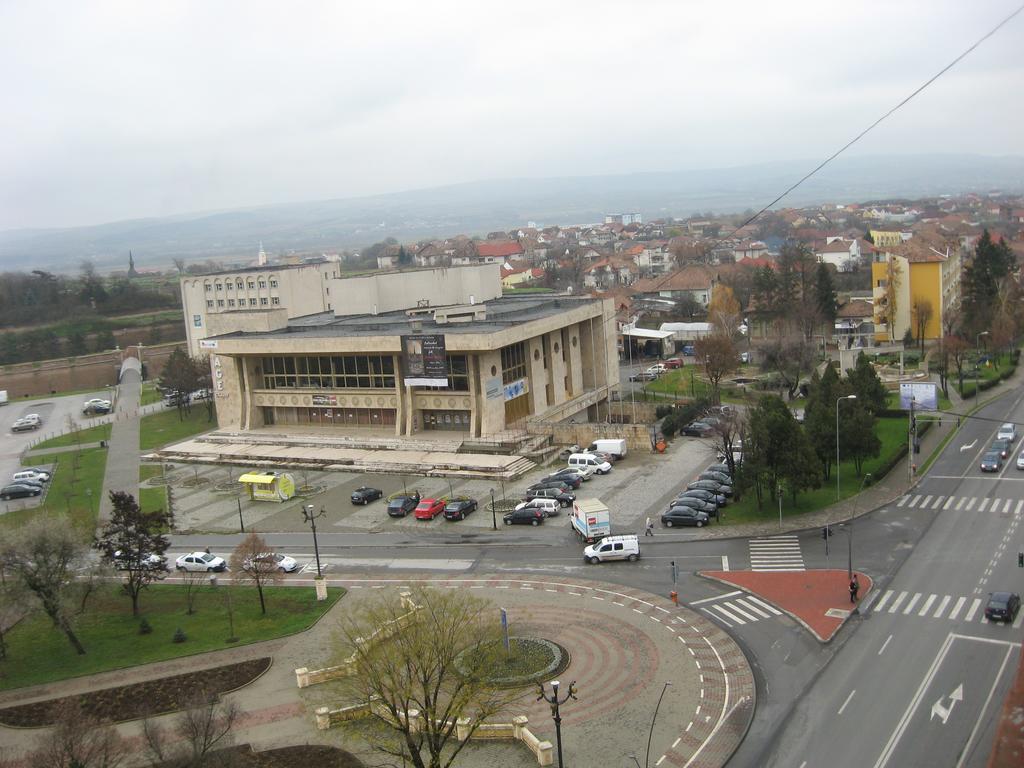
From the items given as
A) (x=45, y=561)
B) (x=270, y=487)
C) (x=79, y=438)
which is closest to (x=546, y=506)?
(x=270, y=487)

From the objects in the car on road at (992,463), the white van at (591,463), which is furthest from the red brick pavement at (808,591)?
the car on road at (992,463)

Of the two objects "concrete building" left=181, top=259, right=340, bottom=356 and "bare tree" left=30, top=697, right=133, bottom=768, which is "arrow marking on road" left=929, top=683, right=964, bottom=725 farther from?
"concrete building" left=181, top=259, right=340, bottom=356

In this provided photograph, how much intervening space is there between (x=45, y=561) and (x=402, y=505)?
50.9ft

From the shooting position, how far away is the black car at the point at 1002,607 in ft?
75.3

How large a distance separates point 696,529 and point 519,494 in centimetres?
923

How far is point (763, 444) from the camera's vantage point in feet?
109

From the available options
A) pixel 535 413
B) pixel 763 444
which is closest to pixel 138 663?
pixel 763 444

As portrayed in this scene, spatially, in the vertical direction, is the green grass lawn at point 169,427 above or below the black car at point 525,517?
below

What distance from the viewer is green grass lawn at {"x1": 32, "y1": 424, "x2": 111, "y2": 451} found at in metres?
58.7

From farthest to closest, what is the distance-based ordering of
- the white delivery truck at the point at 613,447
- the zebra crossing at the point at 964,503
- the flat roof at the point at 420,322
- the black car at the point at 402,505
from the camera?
the flat roof at the point at 420,322, the white delivery truck at the point at 613,447, the black car at the point at 402,505, the zebra crossing at the point at 964,503

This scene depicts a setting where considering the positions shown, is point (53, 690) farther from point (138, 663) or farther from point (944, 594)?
point (944, 594)

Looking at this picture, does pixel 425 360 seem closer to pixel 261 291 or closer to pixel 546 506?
pixel 546 506

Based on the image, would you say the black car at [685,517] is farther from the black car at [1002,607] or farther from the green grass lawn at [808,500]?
the black car at [1002,607]

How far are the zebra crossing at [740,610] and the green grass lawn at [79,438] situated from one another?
47233mm
